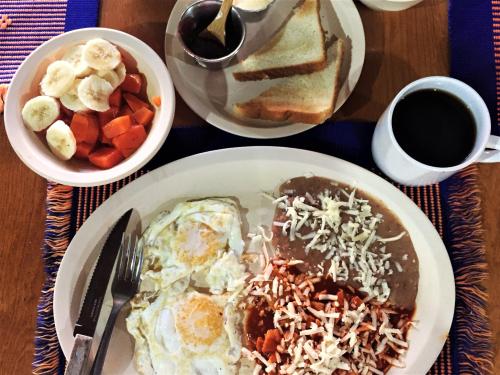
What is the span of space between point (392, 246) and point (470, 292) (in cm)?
36

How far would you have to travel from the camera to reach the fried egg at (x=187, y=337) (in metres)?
1.99

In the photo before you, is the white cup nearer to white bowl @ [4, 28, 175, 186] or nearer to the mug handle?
the mug handle

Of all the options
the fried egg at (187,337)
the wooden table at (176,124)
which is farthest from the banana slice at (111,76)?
→ the fried egg at (187,337)

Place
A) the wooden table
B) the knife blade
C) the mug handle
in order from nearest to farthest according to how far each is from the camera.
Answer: the mug handle
the knife blade
the wooden table

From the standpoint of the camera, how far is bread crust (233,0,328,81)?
2.06m

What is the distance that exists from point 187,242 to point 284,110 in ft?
2.12

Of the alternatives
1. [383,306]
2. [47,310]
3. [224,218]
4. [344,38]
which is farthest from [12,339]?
[344,38]

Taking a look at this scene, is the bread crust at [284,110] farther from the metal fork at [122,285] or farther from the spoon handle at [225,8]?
the metal fork at [122,285]

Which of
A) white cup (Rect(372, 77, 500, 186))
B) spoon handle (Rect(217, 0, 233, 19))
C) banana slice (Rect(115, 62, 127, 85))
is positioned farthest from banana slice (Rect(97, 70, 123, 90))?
white cup (Rect(372, 77, 500, 186))

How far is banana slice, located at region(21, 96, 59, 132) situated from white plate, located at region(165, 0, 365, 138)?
489 millimetres

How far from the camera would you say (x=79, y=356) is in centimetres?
189

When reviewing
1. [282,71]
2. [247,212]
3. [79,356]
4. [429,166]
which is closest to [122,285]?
[79,356]

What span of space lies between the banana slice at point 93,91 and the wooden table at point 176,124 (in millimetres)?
360

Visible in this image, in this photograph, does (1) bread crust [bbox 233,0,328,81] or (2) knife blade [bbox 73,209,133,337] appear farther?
(1) bread crust [bbox 233,0,328,81]
